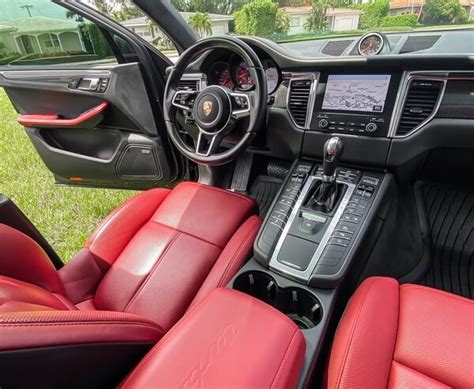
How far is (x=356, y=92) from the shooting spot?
127cm

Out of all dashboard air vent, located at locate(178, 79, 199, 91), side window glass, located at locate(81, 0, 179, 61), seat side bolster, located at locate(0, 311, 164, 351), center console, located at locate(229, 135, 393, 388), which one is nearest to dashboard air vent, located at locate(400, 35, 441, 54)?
center console, located at locate(229, 135, 393, 388)

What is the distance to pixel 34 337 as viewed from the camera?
1.63ft

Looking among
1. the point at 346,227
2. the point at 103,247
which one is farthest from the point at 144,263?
the point at 346,227

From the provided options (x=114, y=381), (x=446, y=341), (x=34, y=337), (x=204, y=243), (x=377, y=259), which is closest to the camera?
(x=34, y=337)

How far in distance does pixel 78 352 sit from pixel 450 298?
33.2 inches

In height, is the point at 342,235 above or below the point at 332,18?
below

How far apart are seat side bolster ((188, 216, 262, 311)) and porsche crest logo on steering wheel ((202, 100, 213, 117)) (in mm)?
458

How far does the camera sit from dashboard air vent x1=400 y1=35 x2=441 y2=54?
128cm

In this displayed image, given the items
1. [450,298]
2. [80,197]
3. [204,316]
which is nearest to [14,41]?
[80,197]

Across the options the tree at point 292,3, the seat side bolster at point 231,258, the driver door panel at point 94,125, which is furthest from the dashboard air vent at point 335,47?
the driver door panel at point 94,125

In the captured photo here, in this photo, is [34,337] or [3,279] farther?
[3,279]

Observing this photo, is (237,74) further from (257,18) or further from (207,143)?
(207,143)

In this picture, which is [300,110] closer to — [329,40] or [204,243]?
[329,40]

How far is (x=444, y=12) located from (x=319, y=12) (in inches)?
18.6
